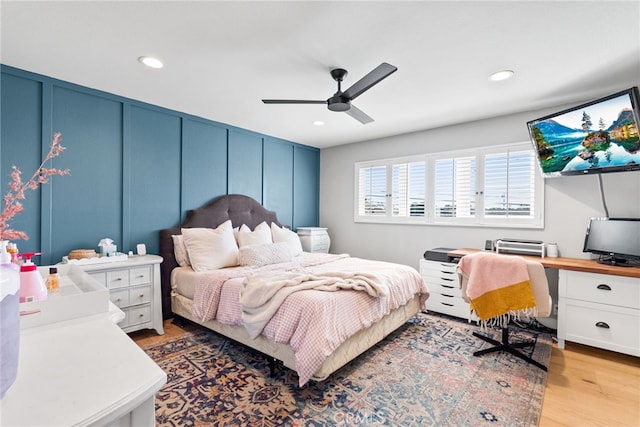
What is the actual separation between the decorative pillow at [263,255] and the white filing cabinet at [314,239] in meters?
1.21

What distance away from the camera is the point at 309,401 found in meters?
2.04

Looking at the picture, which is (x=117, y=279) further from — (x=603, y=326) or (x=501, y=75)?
(x=603, y=326)

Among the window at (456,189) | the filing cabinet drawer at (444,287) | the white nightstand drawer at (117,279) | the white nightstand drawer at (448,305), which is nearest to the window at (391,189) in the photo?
the window at (456,189)

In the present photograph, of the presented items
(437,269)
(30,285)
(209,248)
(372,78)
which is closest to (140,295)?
(209,248)

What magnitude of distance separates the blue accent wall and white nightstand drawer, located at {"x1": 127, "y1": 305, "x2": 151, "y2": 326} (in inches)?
28.6

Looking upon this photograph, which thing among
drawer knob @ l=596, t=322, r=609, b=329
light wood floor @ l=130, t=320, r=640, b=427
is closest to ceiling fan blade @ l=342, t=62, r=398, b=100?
light wood floor @ l=130, t=320, r=640, b=427

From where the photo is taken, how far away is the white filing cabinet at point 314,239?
507 centimetres

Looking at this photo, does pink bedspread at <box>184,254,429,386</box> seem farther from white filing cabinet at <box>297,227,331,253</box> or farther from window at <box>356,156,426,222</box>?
white filing cabinet at <box>297,227,331,253</box>

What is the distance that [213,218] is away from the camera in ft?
13.2

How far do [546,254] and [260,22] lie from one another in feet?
12.2

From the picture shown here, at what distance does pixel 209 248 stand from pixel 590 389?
364 centimetres

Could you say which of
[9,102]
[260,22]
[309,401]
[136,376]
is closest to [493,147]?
[260,22]

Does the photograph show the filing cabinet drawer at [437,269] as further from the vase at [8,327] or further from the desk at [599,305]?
the vase at [8,327]

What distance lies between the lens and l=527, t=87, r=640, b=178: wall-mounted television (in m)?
2.56
